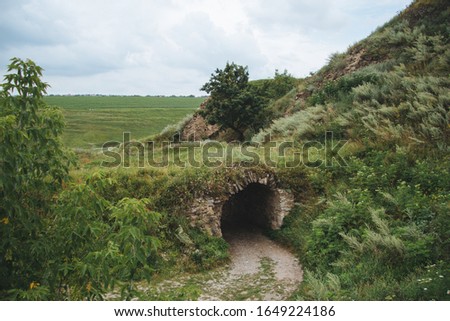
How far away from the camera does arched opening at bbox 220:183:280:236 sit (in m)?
15.2

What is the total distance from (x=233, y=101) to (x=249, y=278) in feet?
47.8

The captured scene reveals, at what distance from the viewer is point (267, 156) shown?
15.8m

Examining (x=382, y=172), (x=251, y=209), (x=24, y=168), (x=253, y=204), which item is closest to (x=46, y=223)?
(x=24, y=168)

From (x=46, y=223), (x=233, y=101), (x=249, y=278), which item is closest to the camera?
(x=46, y=223)

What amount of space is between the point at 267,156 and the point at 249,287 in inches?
259

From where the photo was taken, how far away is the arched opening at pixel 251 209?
600 inches

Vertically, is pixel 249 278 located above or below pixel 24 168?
below

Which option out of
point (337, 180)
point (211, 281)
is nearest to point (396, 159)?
point (337, 180)

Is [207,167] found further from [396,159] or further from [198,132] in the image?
[198,132]

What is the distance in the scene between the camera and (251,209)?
1728cm

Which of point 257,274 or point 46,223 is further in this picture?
point 257,274

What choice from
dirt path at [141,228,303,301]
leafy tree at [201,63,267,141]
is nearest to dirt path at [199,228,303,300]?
dirt path at [141,228,303,301]

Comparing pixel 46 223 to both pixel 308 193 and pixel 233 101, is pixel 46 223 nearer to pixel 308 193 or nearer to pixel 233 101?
pixel 308 193

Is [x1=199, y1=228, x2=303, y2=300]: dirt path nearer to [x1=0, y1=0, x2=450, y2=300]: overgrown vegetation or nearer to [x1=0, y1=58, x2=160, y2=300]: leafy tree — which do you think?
[x1=0, y1=0, x2=450, y2=300]: overgrown vegetation
